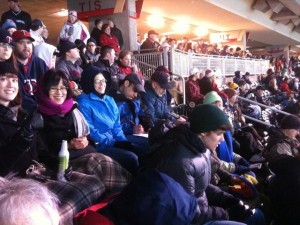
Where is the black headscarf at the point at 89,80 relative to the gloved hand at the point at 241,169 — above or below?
above

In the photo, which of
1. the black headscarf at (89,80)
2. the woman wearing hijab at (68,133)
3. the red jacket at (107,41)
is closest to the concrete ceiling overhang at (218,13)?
the red jacket at (107,41)

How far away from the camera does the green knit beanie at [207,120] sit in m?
2.70

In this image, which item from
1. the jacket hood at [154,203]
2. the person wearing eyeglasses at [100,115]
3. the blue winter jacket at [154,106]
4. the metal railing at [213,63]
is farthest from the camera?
the metal railing at [213,63]

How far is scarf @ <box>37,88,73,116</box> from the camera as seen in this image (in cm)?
306

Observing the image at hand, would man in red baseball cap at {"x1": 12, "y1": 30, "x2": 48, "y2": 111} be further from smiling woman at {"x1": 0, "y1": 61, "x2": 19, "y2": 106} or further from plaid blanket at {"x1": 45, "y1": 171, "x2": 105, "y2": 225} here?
plaid blanket at {"x1": 45, "y1": 171, "x2": 105, "y2": 225}

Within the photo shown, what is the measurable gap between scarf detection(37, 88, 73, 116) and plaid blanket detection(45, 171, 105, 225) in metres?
0.70

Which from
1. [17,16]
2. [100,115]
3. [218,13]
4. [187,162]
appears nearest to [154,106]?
[100,115]

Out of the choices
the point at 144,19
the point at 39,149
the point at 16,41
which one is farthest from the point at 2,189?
the point at 144,19

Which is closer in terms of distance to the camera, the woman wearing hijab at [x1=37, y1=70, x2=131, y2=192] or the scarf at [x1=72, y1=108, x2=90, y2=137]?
the woman wearing hijab at [x1=37, y1=70, x2=131, y2=192]

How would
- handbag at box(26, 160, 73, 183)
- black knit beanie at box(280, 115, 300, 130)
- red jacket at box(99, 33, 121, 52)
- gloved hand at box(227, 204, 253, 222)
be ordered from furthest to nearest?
red jacket at box(99, 33, 121, 52) → black knit beanie at box(280, 115, 300, 130) → gloved hand at box(227, 204, 253, 222) → handbag at box(26, 160, 73, 183)

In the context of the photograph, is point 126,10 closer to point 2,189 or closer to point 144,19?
point 144,19

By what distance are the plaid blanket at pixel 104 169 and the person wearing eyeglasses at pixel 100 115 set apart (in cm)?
55

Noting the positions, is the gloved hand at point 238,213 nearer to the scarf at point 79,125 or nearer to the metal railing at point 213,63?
the scarf at point 79,125

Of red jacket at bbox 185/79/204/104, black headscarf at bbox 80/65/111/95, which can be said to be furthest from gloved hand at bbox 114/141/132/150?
red jacket at bbox 185/79/204/104
